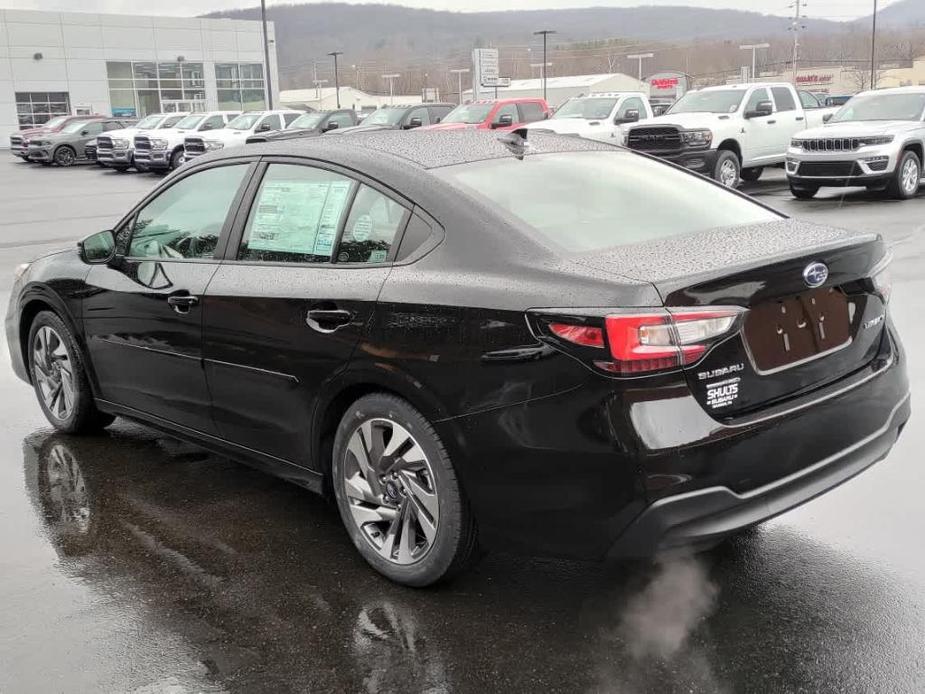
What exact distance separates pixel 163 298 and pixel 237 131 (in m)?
27.1

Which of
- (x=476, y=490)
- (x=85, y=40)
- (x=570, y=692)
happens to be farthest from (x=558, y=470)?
(x=85, y=40)

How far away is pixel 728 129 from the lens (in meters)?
18.5

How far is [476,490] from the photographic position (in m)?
3.27

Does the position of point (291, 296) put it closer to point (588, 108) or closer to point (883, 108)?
point (883, 108)

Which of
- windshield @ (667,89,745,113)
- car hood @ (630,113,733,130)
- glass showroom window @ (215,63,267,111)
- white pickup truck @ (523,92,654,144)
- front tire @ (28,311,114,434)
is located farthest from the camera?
glass showroom window @ (215,63,267,111)

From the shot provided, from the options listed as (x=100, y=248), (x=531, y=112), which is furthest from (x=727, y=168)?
(x=100, y=248)

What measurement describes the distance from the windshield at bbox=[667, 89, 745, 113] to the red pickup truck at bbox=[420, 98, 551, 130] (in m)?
5.40

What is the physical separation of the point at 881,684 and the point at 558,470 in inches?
44.7

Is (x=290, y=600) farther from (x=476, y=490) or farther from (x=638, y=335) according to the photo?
(x=638, y=335)

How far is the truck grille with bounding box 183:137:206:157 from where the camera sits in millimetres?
29625

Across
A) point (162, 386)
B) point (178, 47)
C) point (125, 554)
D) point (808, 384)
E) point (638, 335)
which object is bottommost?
point (125, 554)

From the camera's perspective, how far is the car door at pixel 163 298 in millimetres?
4359

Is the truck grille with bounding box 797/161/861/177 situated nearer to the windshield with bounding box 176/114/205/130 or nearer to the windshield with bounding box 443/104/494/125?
the windshield with bounding box 443/104/494/125

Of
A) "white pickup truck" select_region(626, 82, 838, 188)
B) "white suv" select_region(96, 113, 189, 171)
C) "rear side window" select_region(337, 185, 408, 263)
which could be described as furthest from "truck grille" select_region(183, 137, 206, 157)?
"rear side window" select_region(337, 185, 408, 263)
